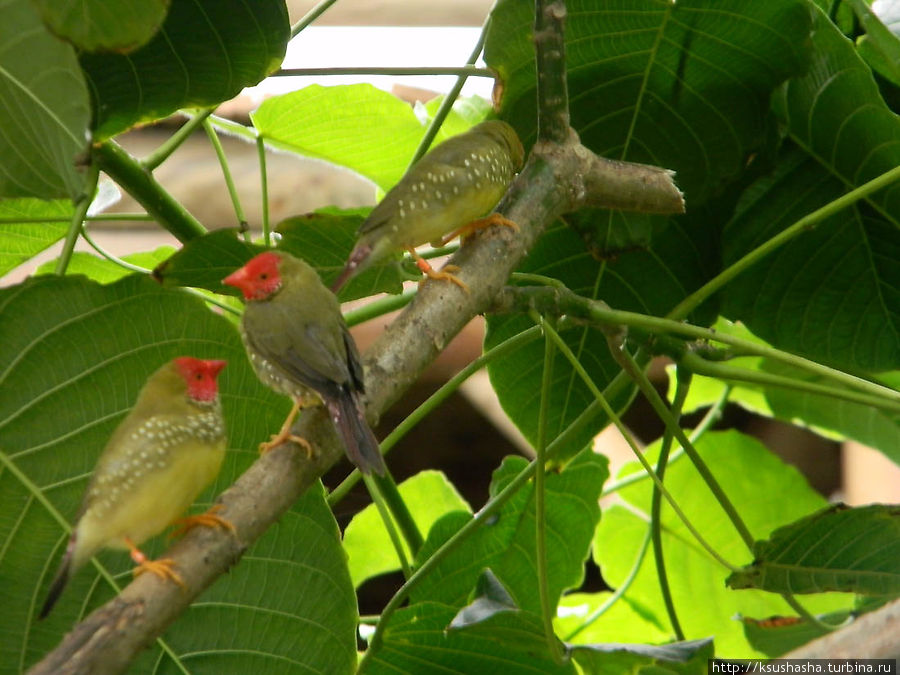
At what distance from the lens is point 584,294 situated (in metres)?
1.49

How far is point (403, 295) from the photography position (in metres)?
1.32

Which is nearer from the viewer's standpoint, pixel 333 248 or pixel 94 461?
pixel 94 461

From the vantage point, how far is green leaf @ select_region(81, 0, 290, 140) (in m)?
1.05

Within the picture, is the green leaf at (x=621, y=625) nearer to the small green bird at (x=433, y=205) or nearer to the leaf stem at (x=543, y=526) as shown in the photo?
the leaf stem at (x=543, y=526)

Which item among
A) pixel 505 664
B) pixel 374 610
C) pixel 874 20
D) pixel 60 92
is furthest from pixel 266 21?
pixel 374 610

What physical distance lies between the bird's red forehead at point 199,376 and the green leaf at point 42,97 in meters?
0.17

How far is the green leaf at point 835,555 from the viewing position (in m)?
1.07

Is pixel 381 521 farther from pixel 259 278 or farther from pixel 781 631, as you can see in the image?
pixel 259 278

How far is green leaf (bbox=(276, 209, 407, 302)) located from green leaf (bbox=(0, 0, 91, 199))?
12.1 inches

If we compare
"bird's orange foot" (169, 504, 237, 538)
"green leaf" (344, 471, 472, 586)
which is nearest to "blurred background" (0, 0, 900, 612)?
"green leaf" (344, 471, 472, 586)

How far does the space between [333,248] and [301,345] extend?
0.93 feet

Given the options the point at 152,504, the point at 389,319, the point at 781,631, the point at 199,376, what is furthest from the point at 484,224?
the point at 389,319

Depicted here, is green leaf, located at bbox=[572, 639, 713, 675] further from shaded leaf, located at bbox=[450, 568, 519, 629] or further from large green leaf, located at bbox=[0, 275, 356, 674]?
large green leaf, located at bbox=[0, 275, 356, 674]

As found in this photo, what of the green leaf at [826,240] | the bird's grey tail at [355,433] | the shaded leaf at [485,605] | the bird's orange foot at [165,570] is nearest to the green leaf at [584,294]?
the green leaf at [826,240]
